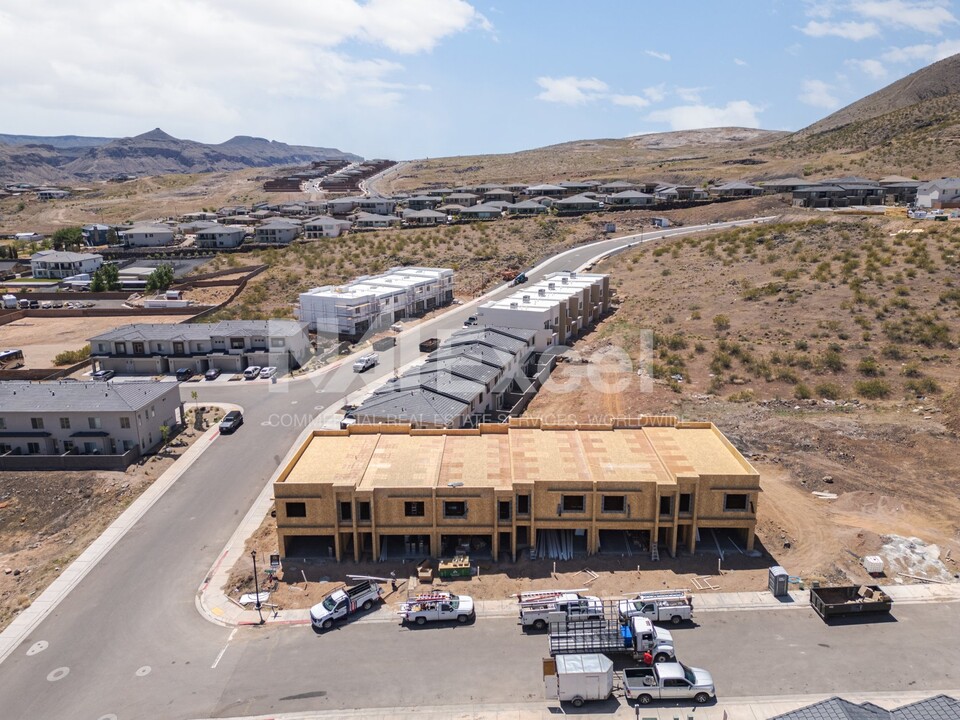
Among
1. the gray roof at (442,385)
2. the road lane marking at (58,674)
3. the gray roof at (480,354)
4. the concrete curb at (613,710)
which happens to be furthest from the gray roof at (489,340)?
the road lane marking at (58,674)

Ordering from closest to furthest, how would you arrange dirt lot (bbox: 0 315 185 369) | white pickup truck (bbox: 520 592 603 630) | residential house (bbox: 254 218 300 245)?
1. white pickup truck (bbox: 520 592 603 630)
2. dirt lot (bbox: 0 315 185 369)
3. residential house (bbox: 254 218 300 245)

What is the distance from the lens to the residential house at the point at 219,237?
127 m

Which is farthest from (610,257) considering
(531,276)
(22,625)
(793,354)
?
(22,625)

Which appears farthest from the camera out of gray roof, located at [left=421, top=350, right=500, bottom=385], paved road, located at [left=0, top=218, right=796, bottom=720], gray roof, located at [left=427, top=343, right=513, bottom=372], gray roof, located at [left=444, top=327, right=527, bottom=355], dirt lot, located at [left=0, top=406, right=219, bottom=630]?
gray roof, located at [left=444, top=327, right=527, bottom=355]

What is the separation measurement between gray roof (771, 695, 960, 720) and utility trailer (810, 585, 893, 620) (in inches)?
481

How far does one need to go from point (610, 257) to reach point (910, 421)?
62.0 metres

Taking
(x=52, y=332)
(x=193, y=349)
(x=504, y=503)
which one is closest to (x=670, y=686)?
(x=504, y=503)

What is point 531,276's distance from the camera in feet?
320

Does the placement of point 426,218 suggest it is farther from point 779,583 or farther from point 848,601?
point 848,601

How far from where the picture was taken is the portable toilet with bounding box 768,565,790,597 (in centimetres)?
3002

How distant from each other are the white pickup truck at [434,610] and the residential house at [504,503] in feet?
15.2

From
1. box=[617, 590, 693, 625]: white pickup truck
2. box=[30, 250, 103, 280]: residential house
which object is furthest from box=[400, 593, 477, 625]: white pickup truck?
box=[30, 250, 103, 280]: residential house

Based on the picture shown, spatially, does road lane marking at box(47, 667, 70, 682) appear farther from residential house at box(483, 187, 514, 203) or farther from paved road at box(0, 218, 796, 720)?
Result: residential house at box(483, 187, 514, 203)

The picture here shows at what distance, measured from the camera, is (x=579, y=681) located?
23.7 m
